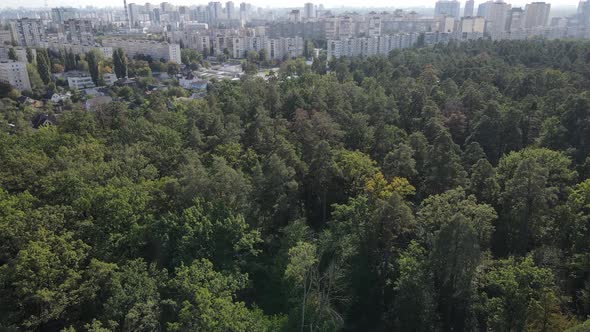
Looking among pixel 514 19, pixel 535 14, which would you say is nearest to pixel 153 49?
pixel 514 19

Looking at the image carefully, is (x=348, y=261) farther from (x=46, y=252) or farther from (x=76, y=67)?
(x=76, y=67)

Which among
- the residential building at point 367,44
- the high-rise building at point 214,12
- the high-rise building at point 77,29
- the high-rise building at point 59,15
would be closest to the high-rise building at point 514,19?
the residential building at point 367,44

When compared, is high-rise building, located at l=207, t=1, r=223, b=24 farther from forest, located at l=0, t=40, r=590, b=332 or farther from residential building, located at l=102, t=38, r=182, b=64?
forest, located at l=0, t=40, r=590, b=332

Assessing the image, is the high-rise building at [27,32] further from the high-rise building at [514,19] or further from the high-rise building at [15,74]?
the high-rise building at [514,19]

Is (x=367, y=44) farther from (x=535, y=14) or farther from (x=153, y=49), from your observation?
(x=535, y=14)

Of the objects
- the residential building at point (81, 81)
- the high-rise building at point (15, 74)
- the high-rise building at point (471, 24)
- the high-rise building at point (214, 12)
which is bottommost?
the residential building at point (81, 81)
